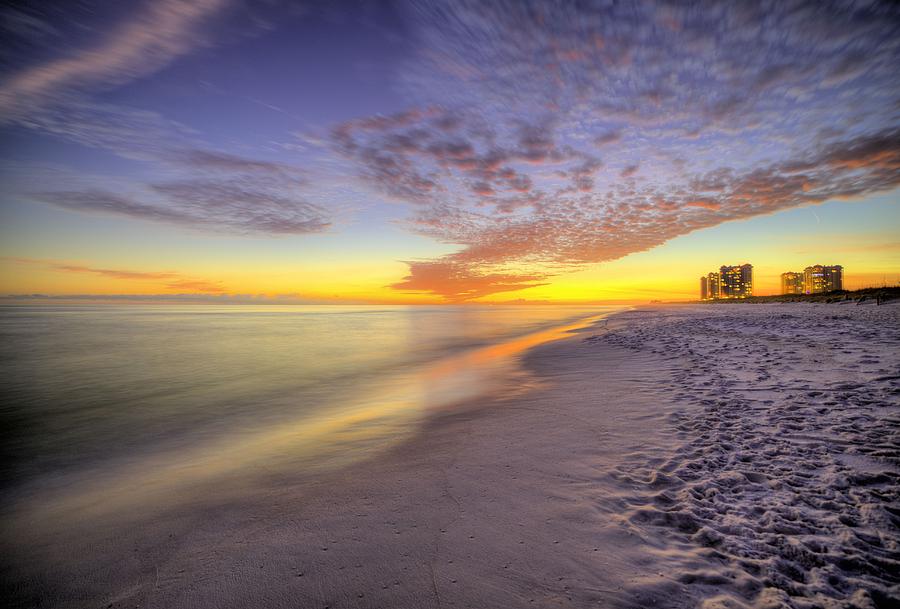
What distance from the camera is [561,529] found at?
3.78 m

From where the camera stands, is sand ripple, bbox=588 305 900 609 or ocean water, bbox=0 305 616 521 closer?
sand ripple, bbox=588 305 900 609

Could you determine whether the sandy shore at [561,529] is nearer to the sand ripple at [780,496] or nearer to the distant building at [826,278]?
the sand ripple at [780,496]

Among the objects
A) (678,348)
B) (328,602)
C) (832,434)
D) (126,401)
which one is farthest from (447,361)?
(328,602)

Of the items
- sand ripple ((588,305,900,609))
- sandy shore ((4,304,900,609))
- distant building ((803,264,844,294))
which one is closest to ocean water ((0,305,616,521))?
sandy shore ((4,304,900,609))

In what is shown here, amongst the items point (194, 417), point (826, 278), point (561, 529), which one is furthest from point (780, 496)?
point (826, 278)

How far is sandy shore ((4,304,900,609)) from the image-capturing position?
9.96 ft

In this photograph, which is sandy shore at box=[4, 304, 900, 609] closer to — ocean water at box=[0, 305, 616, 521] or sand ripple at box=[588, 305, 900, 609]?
sand ripple at box=[588, 305, 900, 609]

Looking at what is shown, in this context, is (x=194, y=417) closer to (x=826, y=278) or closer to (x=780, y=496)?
(x=780, y=496)

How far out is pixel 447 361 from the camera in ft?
64.3

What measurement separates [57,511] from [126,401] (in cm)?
830

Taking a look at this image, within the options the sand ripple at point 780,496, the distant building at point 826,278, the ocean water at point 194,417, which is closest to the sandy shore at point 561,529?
the sand ripple at point 780,496

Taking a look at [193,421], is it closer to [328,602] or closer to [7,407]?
[7,407]

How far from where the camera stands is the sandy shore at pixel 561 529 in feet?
9.96

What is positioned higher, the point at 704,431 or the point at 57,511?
the point at 704,431
